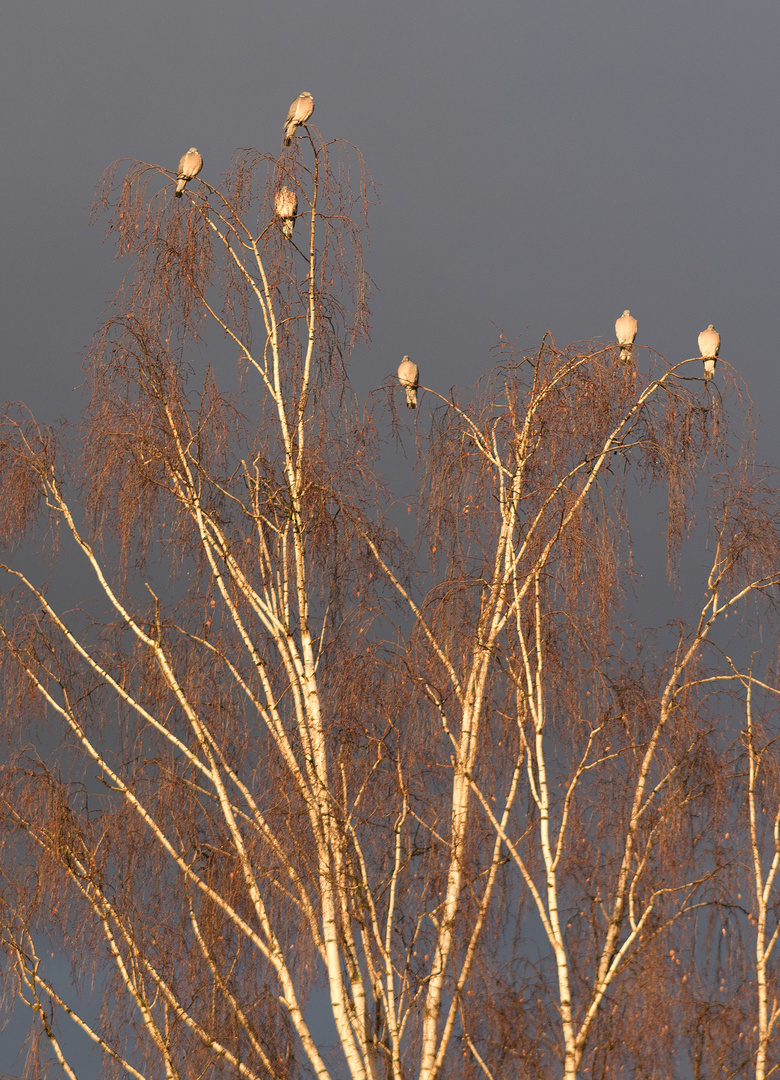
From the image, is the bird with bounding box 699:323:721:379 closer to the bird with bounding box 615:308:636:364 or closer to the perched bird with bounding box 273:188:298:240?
the bird with bounding box 615:308:636:364

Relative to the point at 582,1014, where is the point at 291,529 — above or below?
above

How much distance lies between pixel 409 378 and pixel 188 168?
160 centimetres

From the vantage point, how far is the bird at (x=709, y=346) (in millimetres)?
6578

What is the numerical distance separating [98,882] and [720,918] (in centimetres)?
305

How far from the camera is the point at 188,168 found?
6809mm

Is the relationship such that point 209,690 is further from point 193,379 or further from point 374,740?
point 193,379

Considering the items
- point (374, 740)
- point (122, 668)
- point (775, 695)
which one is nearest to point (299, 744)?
point (374, 740)

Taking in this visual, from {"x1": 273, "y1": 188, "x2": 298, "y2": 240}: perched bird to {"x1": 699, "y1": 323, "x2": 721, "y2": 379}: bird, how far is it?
7.27 ft

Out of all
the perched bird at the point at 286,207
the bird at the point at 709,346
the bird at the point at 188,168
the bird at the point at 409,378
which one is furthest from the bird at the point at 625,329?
the bird at the point at 188,168

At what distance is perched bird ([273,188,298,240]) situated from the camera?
22.4 ft

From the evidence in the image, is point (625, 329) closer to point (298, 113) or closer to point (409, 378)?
point (409, 378)

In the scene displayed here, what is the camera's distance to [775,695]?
21.7ft

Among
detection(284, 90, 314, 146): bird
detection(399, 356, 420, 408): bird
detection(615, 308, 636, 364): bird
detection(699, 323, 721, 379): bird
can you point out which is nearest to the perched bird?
detection(284, 90, 314, 146): bird

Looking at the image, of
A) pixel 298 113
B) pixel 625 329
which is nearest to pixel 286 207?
pixel 298 113
